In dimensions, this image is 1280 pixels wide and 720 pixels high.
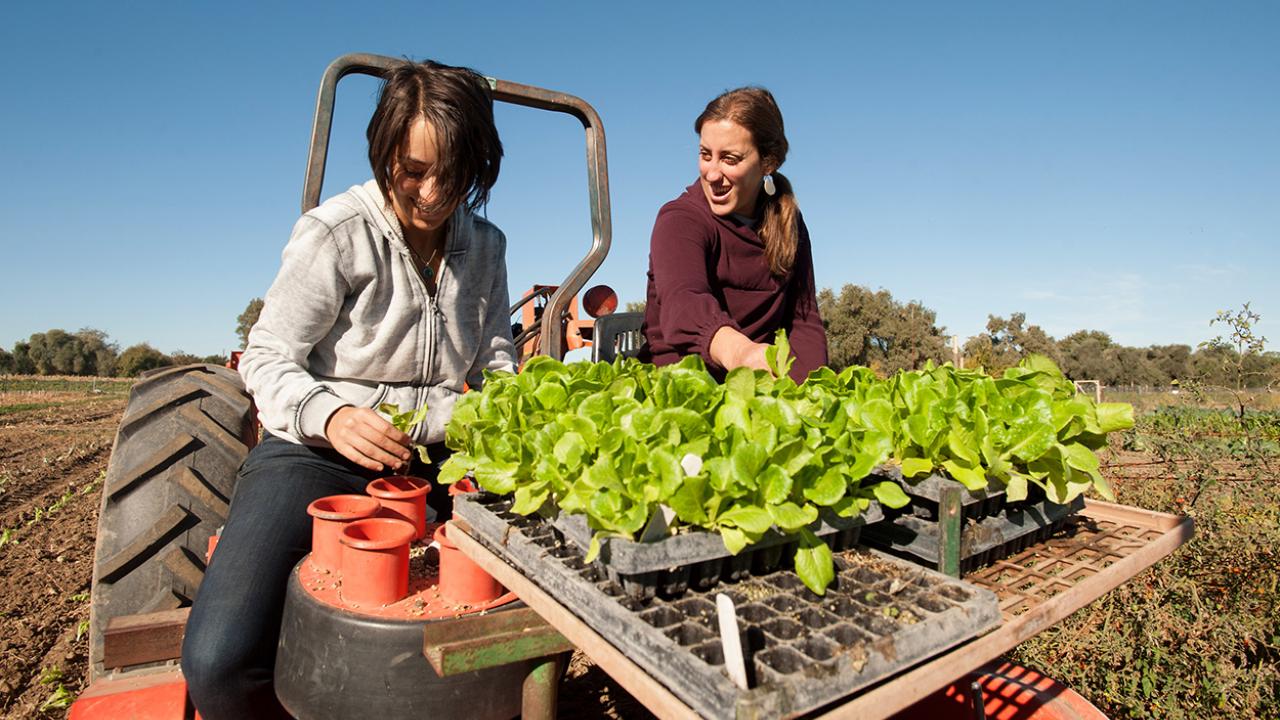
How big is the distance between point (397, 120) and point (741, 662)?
1624 mm

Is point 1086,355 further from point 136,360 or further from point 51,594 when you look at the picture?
point 136,360

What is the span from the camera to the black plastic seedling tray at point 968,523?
1312mm

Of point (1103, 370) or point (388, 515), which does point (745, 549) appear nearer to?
point (388, 515)

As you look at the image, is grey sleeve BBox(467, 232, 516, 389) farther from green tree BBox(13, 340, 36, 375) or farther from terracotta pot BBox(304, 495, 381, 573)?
green tree BBox(13, 340, 36, 375)

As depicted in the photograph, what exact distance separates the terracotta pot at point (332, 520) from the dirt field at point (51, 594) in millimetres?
1567

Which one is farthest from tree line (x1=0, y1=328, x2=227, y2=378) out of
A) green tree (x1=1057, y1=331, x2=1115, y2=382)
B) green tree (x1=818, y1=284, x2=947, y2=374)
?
green tree (x1=1057, y1=331, x2=1115, y2=382)

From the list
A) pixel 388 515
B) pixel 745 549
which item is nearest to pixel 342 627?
pixel 388 515

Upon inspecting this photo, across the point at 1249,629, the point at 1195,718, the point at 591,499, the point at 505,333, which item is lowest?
the point at 1195,718

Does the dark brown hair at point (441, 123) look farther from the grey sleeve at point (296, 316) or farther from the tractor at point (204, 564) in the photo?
the tractor at point (204, 564)

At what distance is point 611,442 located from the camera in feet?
3.79

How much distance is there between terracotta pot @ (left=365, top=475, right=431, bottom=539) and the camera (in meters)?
1.68

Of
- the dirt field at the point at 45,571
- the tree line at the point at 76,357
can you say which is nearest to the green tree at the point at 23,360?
the tree line at the point at 76,357

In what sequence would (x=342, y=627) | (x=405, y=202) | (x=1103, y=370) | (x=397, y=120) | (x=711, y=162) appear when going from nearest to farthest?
(x=342, y=627), (x=397, y=120), (x=405, y=202), (x=711, y=162), (x=1103, y=370)

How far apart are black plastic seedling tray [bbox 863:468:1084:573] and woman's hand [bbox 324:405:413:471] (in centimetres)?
110
